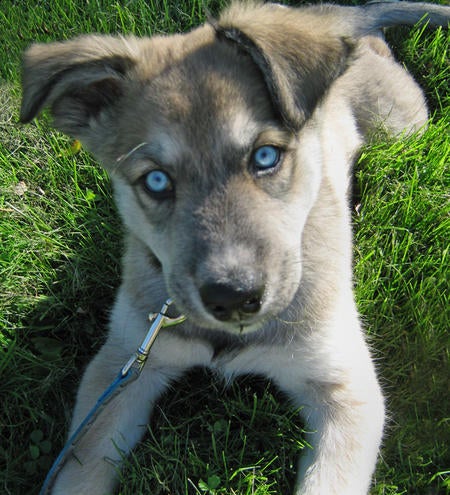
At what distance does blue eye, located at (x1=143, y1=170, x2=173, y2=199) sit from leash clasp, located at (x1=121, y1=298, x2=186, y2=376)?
464 millimetres

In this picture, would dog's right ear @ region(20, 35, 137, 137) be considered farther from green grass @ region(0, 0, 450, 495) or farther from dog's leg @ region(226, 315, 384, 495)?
dog's leg @ region(226, 315, 384, 495)

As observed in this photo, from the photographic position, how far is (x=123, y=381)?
266 cm

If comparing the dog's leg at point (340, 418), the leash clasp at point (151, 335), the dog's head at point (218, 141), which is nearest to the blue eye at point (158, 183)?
the dog's head at point (218, 141)

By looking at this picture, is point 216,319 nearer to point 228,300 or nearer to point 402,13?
point 228,300

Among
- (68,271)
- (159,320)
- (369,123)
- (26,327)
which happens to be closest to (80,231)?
(68,271)

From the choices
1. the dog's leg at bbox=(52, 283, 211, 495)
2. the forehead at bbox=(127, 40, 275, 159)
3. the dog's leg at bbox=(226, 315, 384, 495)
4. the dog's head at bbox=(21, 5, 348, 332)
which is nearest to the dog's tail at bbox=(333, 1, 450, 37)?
the dog's head at bbox=(21, 5, 348, 332)

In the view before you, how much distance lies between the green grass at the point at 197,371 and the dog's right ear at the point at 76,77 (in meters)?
0.99

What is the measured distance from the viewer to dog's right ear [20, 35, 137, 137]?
244cm

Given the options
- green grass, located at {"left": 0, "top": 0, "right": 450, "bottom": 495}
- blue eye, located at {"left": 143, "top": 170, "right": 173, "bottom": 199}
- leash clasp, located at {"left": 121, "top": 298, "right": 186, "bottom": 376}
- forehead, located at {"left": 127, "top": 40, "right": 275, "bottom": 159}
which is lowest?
green grass, located at {"left": 0, "top": 0, "right": 450, "bottom": 495}

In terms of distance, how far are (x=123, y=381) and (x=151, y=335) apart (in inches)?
8.8

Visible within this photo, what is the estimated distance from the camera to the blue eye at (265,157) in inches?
96.5

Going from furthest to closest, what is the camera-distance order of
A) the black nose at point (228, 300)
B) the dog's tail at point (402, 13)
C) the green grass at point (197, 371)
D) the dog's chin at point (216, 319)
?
the dog's tail at point (402, 13), the green grass at point (197, 371), the dog's chin at point (216, 319), the black nose at point (228, 300)

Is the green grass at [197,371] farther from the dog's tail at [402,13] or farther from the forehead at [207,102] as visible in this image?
the forehead at [207,102]

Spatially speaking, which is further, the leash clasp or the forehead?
the leash clasp
